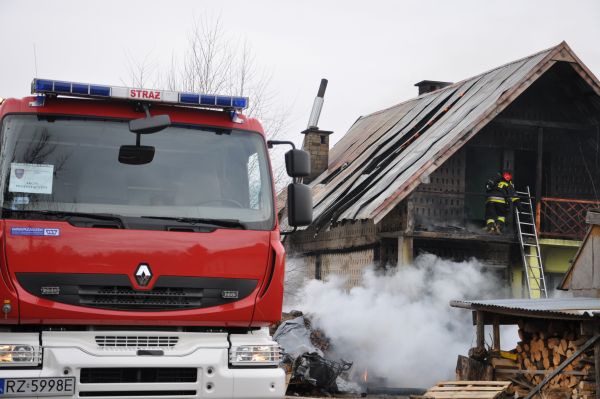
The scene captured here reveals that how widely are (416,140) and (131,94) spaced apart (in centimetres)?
1505

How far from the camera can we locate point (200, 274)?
7871 mm

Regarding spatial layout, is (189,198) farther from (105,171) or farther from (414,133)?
(414,133)

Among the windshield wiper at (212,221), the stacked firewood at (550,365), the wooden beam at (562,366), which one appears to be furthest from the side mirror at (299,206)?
the stacked firewood at (550,365)

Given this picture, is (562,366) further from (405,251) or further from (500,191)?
(500,191)

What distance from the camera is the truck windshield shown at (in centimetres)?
779

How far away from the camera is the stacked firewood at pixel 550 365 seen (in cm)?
1305

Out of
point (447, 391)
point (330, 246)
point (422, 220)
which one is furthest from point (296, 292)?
point (447, 391)

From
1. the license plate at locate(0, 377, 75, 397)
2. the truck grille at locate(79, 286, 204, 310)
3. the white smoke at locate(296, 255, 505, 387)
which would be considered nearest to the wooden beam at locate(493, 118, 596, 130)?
the white smoke at locate(296, 255, 505, 387)

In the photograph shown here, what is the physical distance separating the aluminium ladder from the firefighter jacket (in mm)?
449

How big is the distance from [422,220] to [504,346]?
3.69 meters

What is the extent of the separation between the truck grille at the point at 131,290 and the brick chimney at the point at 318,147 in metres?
21.4

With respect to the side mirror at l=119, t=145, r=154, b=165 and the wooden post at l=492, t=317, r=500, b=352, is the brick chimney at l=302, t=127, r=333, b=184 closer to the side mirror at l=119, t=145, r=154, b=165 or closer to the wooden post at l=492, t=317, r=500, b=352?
the wooden post at l=492, t=317, r=500, b=352

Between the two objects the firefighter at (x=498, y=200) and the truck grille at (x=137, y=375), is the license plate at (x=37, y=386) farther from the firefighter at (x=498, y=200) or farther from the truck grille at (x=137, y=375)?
the firefighter at (x=498, y=200)

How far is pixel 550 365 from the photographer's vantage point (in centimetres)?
1391
